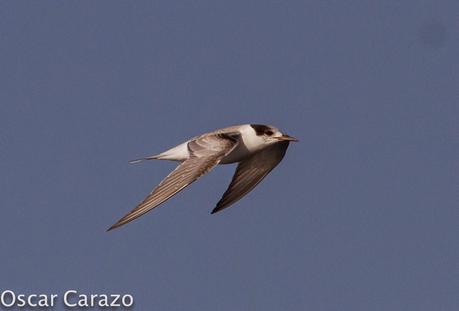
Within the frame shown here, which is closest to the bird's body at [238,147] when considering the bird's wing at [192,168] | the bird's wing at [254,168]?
the bird's wing at [192,168]

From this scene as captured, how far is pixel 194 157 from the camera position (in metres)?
20.8

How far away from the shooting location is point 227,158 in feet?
73.3

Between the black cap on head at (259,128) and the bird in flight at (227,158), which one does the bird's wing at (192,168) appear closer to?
the bird in flight at (227,158)

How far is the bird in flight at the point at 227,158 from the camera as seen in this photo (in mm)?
19016

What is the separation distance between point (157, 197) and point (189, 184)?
2.45 feet

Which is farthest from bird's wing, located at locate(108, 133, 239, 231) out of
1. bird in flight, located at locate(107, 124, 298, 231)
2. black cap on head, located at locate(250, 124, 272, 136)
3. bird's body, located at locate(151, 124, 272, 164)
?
black cap on head, located at locate(250, 124, 272, 136)

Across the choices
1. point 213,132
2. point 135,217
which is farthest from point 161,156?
point 135,217

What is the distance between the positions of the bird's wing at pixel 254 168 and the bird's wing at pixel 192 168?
4.82ft

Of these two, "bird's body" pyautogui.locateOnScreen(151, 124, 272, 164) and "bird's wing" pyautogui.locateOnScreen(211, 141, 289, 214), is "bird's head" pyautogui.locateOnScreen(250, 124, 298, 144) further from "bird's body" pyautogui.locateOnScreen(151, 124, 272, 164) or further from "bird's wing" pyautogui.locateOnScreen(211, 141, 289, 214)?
"bird's wing" pyautogui.locateOnScreen(211, 141, 289, 214)

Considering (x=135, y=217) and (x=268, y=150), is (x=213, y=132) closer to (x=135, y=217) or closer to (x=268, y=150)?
(x=268, y=150)

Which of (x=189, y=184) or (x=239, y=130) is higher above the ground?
(x=239, y=130)

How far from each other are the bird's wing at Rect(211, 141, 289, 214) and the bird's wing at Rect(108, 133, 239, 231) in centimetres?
147

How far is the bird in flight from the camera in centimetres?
1902

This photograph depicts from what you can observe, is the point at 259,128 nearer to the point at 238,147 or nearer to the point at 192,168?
the point at 238,147
